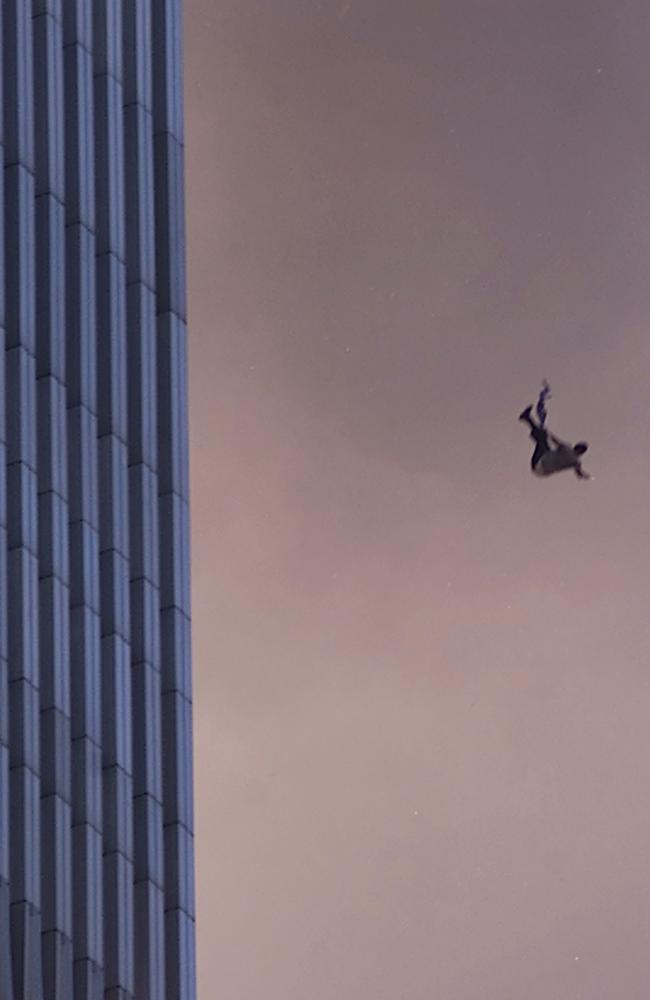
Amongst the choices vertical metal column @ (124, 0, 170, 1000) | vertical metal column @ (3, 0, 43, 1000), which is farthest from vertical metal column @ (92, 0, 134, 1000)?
vertical metal column @ (3, 0, 43, 1000)

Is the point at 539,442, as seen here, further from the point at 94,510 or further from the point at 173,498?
the point at 94,510

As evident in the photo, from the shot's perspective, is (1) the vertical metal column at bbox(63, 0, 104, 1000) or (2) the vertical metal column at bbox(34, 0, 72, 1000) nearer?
(2) the vertical metal column at bbox(34, 0, 72, 1000)

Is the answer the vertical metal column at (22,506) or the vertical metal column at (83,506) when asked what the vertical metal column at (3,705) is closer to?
the vertical metal column at (22,506)

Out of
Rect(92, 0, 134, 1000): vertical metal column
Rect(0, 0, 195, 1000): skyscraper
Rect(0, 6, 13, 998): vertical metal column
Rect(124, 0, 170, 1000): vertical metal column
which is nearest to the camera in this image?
Rect(0, 6, 13, 998): vertical metal column

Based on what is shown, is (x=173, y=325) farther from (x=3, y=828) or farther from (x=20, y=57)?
(x=3, y=828)

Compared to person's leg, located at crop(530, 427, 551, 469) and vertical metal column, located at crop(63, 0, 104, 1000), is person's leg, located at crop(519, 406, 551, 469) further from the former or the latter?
vertical metal column, located at crop(63, 0, 104, 1000)

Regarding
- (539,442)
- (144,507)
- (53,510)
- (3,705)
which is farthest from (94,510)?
(539,442)
